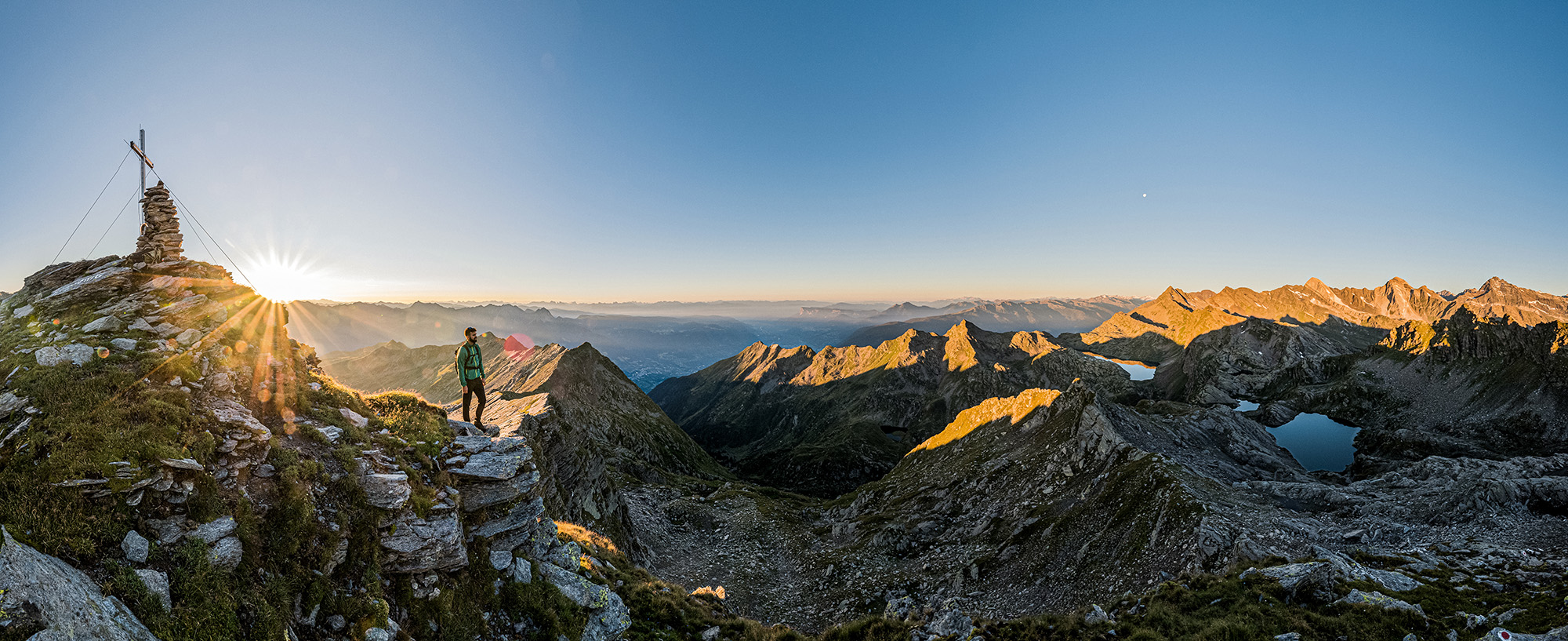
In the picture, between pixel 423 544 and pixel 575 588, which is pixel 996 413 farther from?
pixel 423 544

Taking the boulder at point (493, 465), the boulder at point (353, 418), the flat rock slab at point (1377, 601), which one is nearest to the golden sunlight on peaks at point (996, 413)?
the flat rock slab at point (1377, 601)

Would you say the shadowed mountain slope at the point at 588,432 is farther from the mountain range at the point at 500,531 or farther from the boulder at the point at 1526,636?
the boulder at the point at 1526,636

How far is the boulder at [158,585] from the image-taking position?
422 inches

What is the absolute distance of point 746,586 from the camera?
4884 cm

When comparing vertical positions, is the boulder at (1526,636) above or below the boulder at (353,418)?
below

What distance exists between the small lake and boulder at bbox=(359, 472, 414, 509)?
167 metres

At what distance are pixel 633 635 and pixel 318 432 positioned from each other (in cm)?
1419

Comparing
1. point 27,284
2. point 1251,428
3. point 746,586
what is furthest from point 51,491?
point 1251,428

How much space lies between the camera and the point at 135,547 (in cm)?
1114

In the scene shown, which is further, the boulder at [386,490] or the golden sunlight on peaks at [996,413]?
the golden sunlight on peaks at [996,413]

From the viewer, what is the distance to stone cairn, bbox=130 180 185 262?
2122cm

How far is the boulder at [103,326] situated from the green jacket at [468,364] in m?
10.3

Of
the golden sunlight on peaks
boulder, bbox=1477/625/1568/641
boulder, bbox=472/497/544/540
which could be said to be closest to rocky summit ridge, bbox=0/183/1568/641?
boulder, bbox=472/497/544/540

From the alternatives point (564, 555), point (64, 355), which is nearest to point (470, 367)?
point (564, 555)
